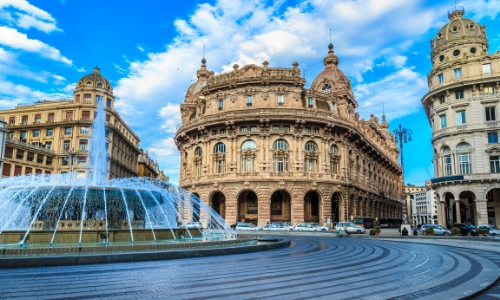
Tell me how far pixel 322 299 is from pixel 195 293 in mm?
2419

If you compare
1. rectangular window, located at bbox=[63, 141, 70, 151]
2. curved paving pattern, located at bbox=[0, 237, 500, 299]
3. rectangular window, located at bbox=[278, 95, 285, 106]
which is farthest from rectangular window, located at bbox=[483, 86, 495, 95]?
rectangular window, located at bbox=[63, 141, 70, 151]

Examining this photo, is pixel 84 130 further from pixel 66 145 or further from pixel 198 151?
pixel 198 151

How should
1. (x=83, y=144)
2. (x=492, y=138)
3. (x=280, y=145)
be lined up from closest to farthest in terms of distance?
(x=492, y=138)
(x=280, y=145)
(x=83, y=144)

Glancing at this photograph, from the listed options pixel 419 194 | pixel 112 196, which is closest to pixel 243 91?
pixel 112 196

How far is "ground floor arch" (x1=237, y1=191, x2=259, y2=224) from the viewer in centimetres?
4686

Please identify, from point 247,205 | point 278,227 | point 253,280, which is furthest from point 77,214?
point 247,205

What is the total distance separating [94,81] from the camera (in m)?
62.9

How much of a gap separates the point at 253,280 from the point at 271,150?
1456 inches

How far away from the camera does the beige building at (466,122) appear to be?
41.2 m

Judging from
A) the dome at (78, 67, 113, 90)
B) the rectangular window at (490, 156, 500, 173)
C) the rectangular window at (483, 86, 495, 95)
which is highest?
the dome at (78, 67, 113, 90)

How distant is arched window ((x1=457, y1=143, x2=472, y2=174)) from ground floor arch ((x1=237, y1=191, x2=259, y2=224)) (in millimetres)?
23651

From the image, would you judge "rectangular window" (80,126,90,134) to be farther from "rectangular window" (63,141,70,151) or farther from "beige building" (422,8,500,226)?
"beige building" (422,8,500,226)

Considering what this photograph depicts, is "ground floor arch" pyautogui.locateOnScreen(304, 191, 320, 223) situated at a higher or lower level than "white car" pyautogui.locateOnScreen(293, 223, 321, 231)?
higher

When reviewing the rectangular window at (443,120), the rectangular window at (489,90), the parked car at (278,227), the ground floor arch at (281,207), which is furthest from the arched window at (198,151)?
the rectangular window at (489,90)
